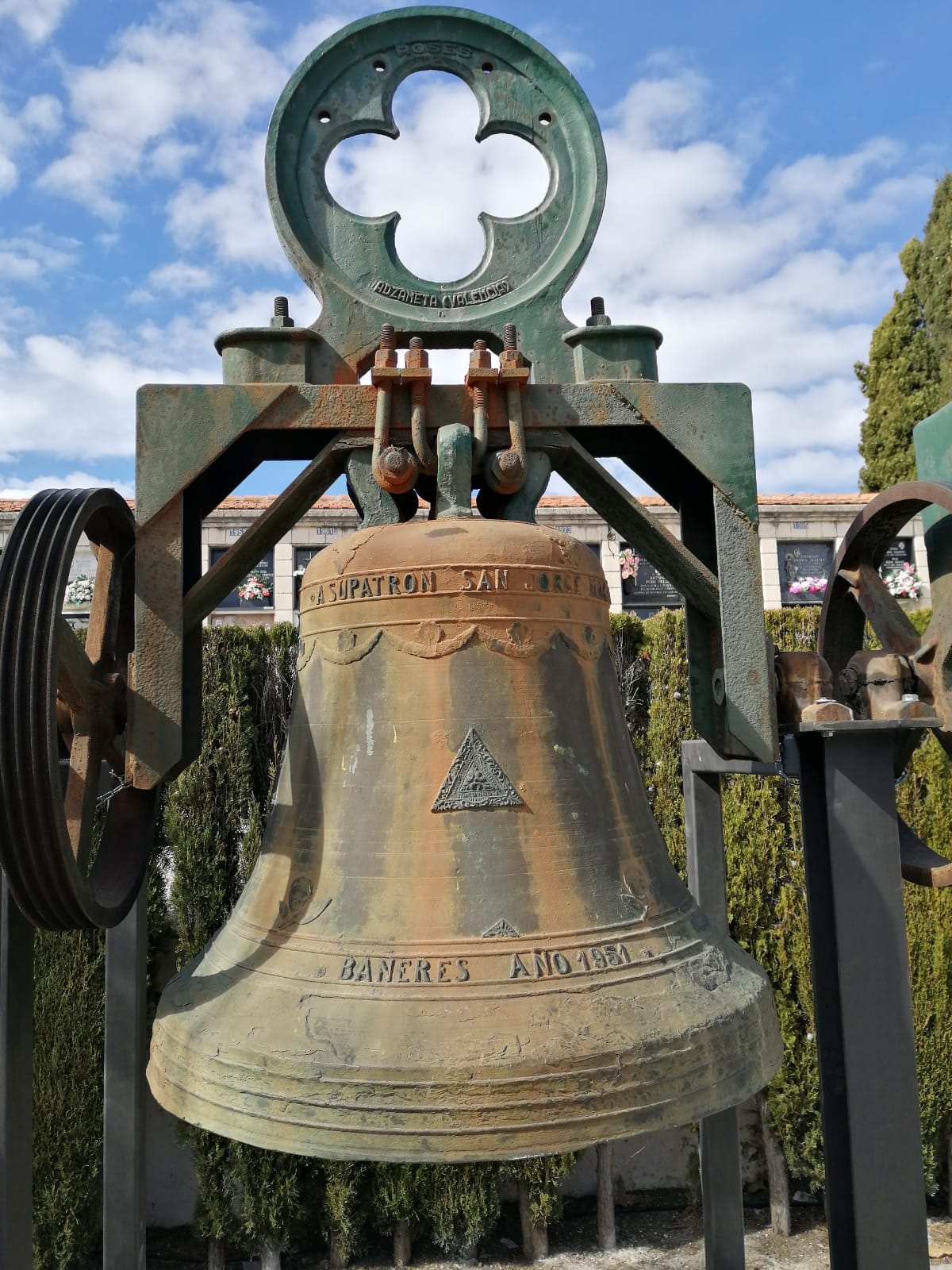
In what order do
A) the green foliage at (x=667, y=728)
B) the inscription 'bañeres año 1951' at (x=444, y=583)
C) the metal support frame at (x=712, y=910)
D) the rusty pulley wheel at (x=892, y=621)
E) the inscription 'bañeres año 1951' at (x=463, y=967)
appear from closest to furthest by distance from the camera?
1. the inscription 'bañeres año 1951' at (x=463, y=967)
2. the inscription 'bañeres año 1951' at (x=444, y=583)
3. the rusty pulley wheel at (x=892, y=621)
4. the metal support frame at (x=712, y=910)
5. the green foliage at (x=667, y=728)

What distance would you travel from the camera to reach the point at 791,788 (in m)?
6.43

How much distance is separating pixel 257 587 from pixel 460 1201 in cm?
790

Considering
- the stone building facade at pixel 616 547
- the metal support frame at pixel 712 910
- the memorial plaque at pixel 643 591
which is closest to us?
the metal support frame at pixel 712 910

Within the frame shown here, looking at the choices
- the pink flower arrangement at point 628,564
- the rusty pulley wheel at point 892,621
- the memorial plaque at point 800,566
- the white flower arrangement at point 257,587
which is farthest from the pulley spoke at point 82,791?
the memorial plaque at point 800,566

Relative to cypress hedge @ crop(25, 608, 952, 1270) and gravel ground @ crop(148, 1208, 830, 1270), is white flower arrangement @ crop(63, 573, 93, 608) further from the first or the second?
gravel ground @ crop(148, 1208, 830, 1270)

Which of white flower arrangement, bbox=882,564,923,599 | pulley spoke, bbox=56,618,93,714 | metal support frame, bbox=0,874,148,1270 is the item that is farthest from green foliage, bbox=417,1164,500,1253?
white flower arrangement, bbox=882,564,923,599

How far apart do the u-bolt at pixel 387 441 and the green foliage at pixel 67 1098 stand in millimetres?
4527

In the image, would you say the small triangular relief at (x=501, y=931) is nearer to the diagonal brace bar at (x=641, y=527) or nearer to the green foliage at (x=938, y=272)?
the diagonal brace bar at (x=641, y=527)

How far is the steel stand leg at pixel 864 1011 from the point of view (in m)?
2.08

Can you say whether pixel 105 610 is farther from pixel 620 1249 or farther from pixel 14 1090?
pixel 620 1249

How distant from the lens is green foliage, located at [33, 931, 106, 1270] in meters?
5.47

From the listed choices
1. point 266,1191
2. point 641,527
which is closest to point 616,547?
point 266,1191

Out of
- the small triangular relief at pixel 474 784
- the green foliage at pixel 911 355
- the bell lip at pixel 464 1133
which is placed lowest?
the bell lip at pixel 464 1133

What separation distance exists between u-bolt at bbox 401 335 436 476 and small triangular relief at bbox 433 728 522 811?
0.69m
